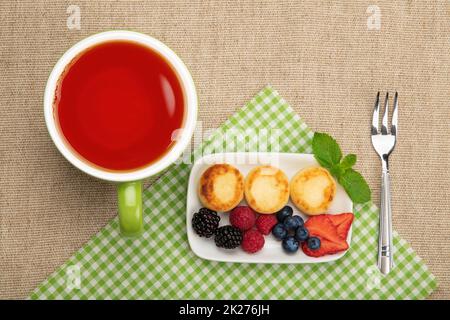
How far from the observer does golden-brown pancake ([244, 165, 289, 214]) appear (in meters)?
0.91

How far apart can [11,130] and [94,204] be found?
0.63 ft

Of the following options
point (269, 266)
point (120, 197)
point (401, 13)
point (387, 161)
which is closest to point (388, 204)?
point (387, 161)

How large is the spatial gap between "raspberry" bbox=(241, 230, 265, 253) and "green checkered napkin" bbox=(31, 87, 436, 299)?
0.21 ft

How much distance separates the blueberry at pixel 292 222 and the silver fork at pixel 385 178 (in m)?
0.16

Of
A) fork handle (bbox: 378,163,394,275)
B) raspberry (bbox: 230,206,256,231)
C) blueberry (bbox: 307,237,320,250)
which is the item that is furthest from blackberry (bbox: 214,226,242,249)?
fork handle (bbox: 378,163,394,275)

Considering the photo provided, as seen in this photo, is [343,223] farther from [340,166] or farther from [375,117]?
[375,117]

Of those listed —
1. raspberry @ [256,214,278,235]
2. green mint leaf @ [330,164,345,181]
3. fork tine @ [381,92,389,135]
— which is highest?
fork tine @ [381,92,389,135]

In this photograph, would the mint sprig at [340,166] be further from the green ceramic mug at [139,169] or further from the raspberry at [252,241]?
the green ceramic mug at [139,169]

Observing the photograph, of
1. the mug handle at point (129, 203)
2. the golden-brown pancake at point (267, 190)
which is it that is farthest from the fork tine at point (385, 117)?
the mug handle at point (129, 203)

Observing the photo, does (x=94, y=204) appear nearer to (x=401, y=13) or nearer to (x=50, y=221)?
(x=50, y=221)

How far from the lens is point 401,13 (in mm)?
999

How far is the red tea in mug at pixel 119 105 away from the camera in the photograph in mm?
734

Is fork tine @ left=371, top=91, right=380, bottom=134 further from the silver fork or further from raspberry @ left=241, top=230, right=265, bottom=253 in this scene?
raspberry @ left=241, top=230, right=265, bottom=253

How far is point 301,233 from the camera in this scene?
0.90m
